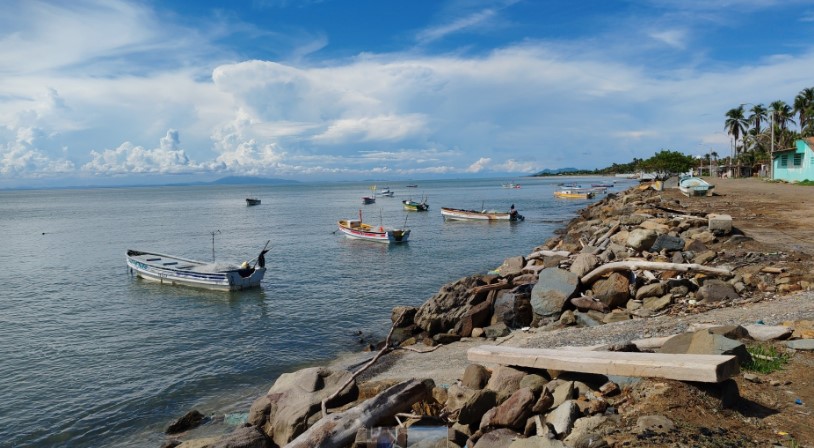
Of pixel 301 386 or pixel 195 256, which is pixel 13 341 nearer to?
pixel 301 386

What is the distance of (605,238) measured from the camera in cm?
2464

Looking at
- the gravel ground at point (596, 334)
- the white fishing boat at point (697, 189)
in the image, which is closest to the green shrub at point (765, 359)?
the gravel ground at point (596, 334)

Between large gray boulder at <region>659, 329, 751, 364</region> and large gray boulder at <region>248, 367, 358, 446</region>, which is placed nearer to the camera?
large gray boulder at <region>659, 329, 751, 364</region>

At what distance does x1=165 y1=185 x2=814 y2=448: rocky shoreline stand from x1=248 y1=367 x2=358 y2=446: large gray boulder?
28 mm

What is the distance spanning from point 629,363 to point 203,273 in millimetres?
25043

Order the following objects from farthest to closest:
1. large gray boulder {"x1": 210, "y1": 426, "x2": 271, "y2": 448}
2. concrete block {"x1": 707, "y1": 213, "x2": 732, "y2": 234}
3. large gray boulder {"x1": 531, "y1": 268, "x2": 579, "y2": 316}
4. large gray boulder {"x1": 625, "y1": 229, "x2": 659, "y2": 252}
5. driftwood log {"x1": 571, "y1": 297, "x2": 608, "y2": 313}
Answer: concrete block {"x1": 707, "y1": 213, "x2": 732, "y2": 234}, large gray boulder {"x1": 625, "y1": 229, "x2": 659, "y2": 252}, large gray boulder {"x1": 531, "y1": 268, "x2": 579, "y2": 316}, driftwood log {"x1": 571, "y1": 297, "x2": 608, "y2": 313}, large gray boulder {"x1": 210, "y1": 426, "x2": 271, "y2": 448}

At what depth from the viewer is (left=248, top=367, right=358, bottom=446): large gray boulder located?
9242 mm

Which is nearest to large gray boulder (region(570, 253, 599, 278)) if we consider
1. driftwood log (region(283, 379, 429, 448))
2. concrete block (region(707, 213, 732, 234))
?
concrete block (region(707, 213, 732, 234))

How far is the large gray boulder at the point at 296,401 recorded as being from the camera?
364 inches

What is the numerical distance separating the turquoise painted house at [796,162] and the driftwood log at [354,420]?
57709mm

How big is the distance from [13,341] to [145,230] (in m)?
47.4

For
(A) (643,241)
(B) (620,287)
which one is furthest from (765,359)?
(A) (643,241)

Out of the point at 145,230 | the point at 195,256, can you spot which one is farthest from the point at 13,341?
the point at 145,230

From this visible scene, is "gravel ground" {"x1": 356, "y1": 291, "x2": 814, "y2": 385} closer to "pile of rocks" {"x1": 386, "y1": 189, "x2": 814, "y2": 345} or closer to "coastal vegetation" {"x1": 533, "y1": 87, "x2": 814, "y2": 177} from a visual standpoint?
"pile of rocks" {"x1": 386, "y1": 189, "x2": 814, "y2": 345}
